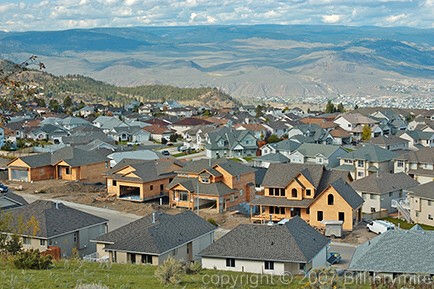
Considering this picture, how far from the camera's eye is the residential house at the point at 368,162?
6288 cm

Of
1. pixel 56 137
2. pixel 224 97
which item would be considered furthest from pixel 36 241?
pixel 224 97

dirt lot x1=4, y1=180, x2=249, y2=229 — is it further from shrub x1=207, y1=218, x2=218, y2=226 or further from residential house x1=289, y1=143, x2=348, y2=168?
residential house x1=289, y1=143, x2=348, y2=168

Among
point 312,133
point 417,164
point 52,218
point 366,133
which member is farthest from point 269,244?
Answer: point 366,133

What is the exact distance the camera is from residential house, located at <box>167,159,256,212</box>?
158 ft

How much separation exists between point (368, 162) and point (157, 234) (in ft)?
123

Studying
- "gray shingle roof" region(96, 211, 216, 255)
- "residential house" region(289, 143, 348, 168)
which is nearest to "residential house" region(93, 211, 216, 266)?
"gray shingle roof" region(96, 211, 216, 255)

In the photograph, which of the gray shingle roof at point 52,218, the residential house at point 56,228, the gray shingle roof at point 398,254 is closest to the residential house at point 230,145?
the residential house at point 56,228

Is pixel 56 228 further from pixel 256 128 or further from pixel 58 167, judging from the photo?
pixel 256 128

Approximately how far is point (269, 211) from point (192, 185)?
22.6 ft

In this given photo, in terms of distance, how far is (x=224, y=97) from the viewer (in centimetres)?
19938

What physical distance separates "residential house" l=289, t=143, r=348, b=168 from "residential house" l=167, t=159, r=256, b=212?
21.4m

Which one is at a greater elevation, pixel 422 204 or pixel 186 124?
pixel 422 204

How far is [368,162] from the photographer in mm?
63125

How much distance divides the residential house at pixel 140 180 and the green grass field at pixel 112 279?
2788 centimetres
